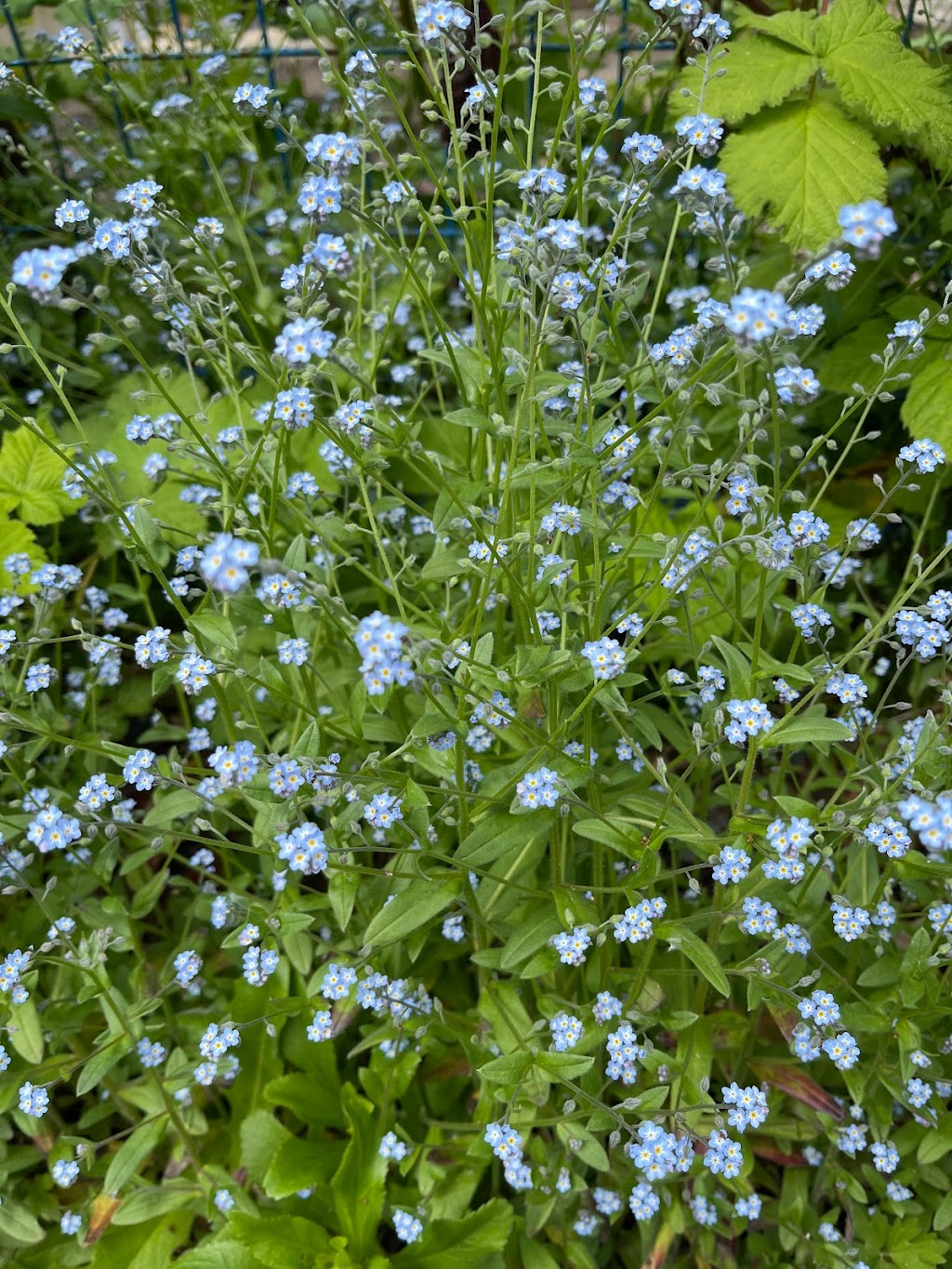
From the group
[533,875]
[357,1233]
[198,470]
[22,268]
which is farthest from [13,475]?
[357,1233]

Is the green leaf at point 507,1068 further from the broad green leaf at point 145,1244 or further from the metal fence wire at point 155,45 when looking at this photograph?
the metal fence wire at point 155,45

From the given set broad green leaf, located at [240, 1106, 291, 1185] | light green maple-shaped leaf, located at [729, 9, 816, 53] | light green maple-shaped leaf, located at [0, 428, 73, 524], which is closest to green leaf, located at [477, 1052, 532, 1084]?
broad green leaf, located at [240, 1106, 291, 1185]

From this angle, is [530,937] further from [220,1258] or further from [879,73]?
[879,73]

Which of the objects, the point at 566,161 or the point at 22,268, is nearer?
the point at 22,268

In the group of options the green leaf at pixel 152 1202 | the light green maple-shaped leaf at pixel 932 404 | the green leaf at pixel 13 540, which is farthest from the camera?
the green leaf at pixel 13 540

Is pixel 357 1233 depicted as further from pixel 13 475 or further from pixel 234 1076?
pixel 13 475

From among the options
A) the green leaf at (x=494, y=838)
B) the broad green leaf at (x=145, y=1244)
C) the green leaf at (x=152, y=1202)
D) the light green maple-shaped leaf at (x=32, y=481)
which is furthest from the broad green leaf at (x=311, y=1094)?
the light green maple-shaped leaf at (x=32, y=481)
